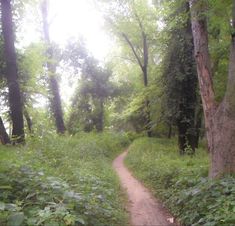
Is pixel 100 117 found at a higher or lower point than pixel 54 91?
lower

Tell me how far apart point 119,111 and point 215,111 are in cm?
2647

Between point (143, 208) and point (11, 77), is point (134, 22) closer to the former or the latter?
point (11, 77)

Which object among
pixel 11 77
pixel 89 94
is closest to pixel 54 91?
pixel 89 94

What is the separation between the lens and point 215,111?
730cm

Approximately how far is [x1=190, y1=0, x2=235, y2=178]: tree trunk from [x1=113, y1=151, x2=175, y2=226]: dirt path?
1.54m

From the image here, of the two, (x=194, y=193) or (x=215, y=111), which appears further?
(x=215, y=111)

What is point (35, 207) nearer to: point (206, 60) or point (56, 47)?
point (206, 60)

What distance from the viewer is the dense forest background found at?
4.93 m

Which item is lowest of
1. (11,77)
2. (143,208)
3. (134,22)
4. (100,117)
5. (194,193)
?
(143,208)

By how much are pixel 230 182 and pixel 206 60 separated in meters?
3.19

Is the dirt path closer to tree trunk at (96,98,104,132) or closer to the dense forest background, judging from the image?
the dense forest background

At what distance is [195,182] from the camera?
717 cm

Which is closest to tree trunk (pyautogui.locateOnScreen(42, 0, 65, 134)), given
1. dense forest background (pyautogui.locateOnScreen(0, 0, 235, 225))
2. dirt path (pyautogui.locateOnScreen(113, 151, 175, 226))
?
dense forest background (pyautogui.locateOnScreen(0, 0, 235, 225))

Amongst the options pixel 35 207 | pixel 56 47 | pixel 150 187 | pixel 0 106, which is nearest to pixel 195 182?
pixel 150 187
